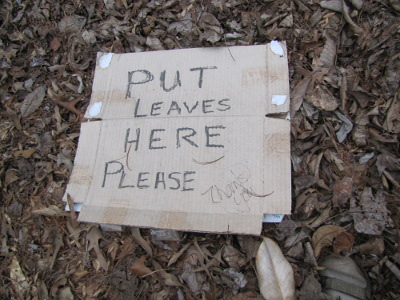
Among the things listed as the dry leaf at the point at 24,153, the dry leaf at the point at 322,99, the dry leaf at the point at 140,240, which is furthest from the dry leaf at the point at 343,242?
the dry leaf at the point at 24,153

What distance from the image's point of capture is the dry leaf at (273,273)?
117cm

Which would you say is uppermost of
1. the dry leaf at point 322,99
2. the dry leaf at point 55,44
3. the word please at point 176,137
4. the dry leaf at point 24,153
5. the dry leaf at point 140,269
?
the dry leaf at point 55,44

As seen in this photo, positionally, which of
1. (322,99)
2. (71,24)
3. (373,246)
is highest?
(71,24)

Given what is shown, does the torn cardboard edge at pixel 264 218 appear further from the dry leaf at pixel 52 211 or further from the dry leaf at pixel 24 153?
the dry leaf at pixel 24 153

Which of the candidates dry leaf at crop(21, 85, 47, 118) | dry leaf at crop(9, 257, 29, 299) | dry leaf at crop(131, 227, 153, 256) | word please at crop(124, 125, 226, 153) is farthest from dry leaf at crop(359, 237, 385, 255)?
dry leaf at crop(21, 85, 47, 118)

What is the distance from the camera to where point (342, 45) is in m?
1.51

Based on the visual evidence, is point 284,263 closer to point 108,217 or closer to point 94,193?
point 108,217

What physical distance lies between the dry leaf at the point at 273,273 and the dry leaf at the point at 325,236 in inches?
5.4

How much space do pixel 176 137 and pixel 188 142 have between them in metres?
0.07

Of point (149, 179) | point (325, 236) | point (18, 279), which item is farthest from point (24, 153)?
point (325, 236)

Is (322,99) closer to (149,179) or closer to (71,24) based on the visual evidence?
(149,179)

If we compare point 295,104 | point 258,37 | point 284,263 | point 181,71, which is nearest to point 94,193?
point 181,71

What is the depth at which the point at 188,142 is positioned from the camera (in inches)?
56.3
